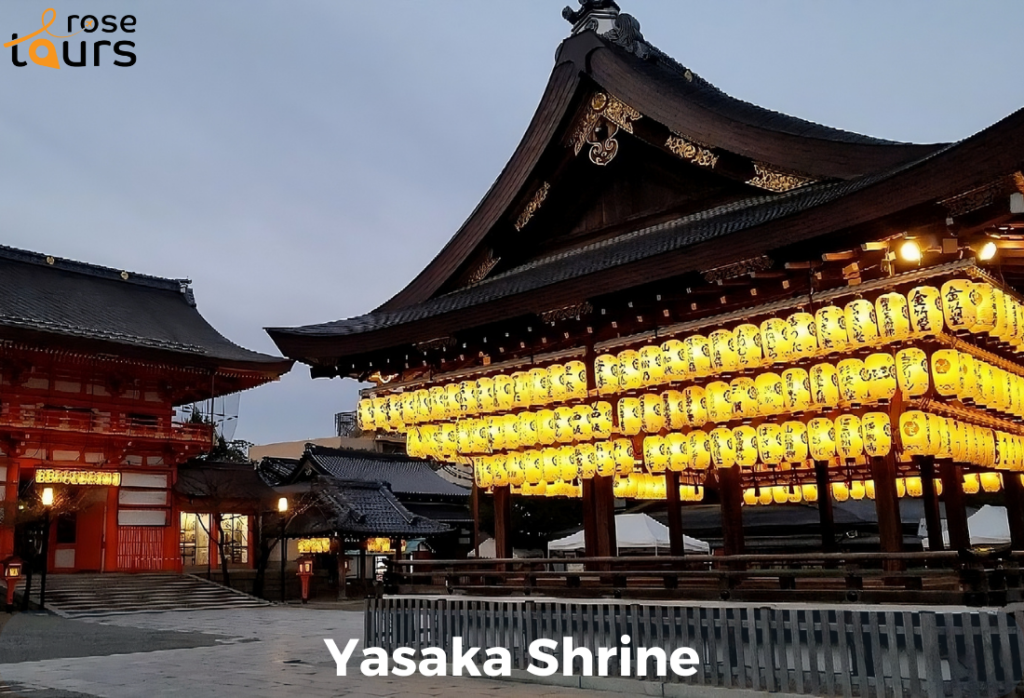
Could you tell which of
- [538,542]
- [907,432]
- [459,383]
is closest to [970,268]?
[907,432]

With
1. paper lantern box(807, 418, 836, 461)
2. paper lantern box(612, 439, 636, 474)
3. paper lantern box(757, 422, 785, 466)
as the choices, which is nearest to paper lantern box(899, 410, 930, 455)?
paper lantern box(807, 418, 836, 461)

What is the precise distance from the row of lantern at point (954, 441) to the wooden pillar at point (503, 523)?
7112mm

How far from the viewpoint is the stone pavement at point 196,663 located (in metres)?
11.4

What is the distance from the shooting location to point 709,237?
11.1 m

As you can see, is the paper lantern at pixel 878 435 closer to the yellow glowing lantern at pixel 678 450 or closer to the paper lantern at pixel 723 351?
the paper lantern at pixel 723 351

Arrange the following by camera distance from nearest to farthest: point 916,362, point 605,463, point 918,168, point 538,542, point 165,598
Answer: point 918,168, point 916,362, point 605,463, point 165,598, point 538,542

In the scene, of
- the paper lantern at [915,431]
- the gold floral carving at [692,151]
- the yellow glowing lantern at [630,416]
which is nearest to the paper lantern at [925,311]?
the paper lantern at [915,431]

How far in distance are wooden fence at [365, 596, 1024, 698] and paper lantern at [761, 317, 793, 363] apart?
304cm

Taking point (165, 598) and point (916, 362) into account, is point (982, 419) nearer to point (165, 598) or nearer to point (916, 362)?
point (916, 362)

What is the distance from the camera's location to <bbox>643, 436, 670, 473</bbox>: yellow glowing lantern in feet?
42.9

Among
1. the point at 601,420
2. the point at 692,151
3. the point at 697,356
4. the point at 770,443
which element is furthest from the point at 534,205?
the point at 770,443

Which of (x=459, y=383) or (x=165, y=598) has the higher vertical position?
(x=459, y=383)

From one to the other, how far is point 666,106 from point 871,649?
8.33m

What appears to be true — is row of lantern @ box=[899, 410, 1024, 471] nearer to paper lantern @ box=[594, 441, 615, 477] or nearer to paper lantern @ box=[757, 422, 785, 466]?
paper lantern @ box=[757, 422, 785, 466]
